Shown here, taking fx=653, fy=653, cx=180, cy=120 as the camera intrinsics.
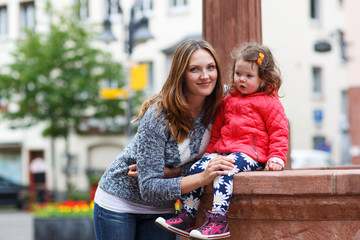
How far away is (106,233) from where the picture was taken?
351cm

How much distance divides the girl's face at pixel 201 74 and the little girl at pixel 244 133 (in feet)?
0.65

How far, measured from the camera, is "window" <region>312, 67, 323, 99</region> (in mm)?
29719

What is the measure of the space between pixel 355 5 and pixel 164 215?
21854 mm

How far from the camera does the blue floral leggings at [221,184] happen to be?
2.99 m

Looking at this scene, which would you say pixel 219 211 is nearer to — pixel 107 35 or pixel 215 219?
pixel 215 219

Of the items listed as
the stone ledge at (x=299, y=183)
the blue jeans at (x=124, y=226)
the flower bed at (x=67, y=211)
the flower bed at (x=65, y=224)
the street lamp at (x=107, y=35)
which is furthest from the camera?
the street lamp at (x=107, y=35)

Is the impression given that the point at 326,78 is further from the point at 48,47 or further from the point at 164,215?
the point at 164,215

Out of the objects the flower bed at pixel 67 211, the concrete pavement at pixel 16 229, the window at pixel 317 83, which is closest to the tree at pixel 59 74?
the concrete pavement at pixel 16 229

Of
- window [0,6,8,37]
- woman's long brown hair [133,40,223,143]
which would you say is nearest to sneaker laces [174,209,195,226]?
woman's long brown hair [133,40,223,143]

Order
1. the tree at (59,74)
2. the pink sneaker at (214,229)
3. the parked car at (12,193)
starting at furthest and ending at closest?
the parked car at (12,193)
the tree at (59,74)
the pink sneaker at (214,229)

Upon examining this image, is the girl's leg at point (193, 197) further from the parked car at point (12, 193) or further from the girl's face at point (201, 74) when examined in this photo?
the parked car at point (12, 193)

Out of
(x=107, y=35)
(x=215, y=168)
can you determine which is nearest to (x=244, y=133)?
(x=215, y=168)

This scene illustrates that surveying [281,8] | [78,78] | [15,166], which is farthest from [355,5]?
[15,166]

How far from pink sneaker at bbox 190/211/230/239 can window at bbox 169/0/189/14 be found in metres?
24.6
